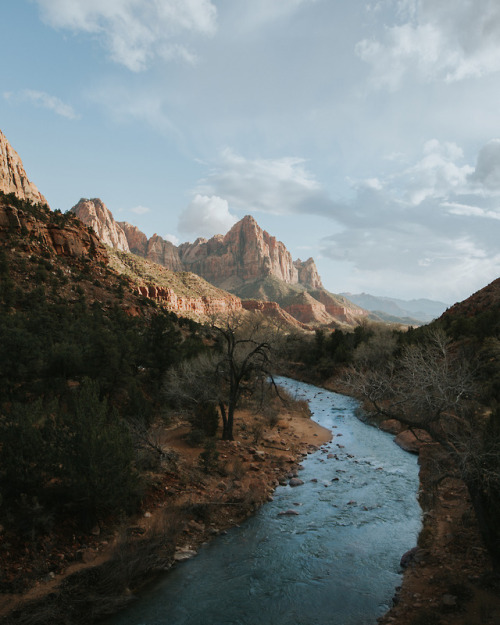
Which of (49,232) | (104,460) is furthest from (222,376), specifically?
(49,232)

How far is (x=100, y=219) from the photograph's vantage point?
541ft

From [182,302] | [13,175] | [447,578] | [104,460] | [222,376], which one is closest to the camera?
[447,578]

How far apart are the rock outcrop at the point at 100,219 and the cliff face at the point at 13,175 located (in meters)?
80.7

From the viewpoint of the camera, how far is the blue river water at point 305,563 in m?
7.32

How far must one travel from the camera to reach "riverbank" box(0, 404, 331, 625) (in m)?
6.94

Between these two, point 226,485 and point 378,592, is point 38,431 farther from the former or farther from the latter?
point 378,592

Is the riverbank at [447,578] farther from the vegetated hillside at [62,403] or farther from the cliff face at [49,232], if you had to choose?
the cliff face at [49,232]

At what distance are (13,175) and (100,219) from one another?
→ 10659 cm

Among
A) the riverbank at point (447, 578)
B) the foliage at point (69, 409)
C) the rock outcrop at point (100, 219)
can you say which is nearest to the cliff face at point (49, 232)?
the foliage at point (69, 409)

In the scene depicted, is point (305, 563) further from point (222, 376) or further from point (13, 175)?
point (13, 175)

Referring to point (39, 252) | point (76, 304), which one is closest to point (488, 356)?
point (76, 304)

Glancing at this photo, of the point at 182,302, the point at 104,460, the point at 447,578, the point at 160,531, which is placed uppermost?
the point at 182,302

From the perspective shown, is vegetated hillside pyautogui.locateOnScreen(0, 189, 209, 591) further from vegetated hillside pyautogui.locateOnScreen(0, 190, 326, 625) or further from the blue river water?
the blue river water

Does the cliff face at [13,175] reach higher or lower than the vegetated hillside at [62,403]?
higher
